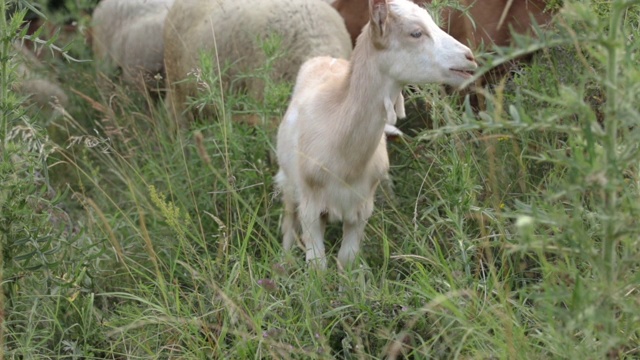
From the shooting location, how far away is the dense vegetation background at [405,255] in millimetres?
2627

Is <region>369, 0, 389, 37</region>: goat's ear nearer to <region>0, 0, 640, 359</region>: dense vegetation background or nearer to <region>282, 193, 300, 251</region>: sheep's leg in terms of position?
<region>0, 0, 640, 359</region>: dense vegetation background

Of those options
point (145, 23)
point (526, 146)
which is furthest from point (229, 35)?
point (526, 146)

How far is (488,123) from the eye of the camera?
257 centimetres

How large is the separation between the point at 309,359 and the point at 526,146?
4.93ft

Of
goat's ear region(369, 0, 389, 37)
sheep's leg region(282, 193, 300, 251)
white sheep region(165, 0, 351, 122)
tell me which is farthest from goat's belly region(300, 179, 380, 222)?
white sheep region(165, 0, 351, 122)

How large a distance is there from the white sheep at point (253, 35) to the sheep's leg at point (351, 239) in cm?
133

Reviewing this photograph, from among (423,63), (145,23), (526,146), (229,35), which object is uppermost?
(423,63)

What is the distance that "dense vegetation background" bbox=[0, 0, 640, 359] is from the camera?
263 cm

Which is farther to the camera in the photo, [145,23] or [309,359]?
[145,23]

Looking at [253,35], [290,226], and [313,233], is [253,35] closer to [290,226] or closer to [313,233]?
[290,226]

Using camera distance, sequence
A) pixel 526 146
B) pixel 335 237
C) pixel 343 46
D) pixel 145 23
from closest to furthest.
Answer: pixel 526 146, pixel 335 237, pixel 343 46, pixel 145 23

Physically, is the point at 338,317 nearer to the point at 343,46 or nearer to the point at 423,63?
the point at 423,63

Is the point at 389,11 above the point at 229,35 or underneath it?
above

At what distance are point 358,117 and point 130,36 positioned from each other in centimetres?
323
